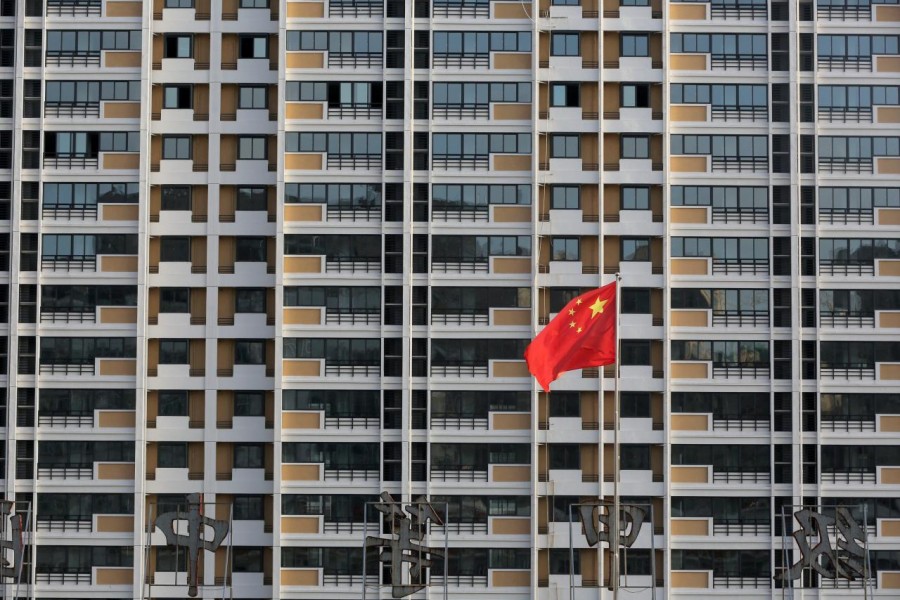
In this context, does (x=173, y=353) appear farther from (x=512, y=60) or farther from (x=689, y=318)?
(x=689, y=318)

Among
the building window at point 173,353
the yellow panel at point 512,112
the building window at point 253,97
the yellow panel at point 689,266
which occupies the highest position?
the building window at point 253,97

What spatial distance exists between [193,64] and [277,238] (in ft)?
26.4

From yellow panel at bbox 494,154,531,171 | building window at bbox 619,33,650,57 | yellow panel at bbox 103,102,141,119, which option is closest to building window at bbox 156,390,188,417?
yellow panel at bbox 103,102,141,119

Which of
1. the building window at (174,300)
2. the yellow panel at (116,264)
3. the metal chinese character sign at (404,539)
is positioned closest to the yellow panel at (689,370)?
the metal chinese character sign at (404,539)

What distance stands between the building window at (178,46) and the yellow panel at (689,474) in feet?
83.3

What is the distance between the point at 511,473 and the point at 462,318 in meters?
6.36

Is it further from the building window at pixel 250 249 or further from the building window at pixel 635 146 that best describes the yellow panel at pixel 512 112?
the building window at pixel 250 249

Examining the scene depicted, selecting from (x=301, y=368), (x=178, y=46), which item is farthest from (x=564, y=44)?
(x=301, y=368)

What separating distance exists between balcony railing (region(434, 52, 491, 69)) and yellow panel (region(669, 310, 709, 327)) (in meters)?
12.4

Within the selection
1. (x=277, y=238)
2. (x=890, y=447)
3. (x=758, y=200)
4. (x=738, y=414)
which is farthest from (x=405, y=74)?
(x=890, y=447)

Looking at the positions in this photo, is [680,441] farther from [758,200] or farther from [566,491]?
[758,200]

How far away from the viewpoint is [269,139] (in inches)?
2311

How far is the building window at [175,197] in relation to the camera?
192 ft

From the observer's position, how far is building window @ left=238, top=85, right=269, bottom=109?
58.8 metres
